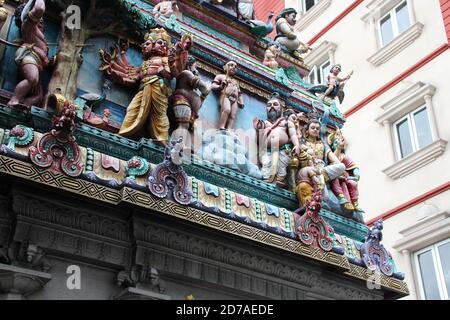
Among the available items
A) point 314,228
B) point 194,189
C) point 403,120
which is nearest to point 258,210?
point 314,228

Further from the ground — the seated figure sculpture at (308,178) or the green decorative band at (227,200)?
the seated figure sculpture at (308,178)

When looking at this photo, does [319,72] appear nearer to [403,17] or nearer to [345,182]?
[403,17]

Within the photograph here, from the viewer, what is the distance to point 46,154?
638cm

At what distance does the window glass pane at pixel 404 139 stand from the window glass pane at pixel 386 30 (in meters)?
2.94

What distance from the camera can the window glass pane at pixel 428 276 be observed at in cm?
1324

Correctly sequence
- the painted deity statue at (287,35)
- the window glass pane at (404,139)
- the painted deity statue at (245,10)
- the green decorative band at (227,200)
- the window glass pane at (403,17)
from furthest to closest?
the window glass pane at (403,17) → the window glass pane at (404,139) → the painted deity statue at (287,35) → the painted deity statue at (245,10) → the green decorative band at (227,200)

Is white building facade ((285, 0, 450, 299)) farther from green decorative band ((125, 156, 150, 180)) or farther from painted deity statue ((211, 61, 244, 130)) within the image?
green decorative band ((125, 156, 150, 180))

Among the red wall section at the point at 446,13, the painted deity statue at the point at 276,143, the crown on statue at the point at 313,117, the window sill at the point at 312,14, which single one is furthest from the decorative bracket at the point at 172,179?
the window sill at the point at 312,14

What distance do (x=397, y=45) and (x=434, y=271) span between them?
6.70 m

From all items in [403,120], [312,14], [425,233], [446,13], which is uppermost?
[312,14]

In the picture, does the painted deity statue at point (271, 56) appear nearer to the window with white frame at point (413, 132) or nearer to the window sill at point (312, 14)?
the window with white frame at point (413, 132)

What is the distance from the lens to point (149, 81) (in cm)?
800

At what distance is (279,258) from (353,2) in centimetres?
1361

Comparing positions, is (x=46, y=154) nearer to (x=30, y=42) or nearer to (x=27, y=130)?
(x=27, y=130)
